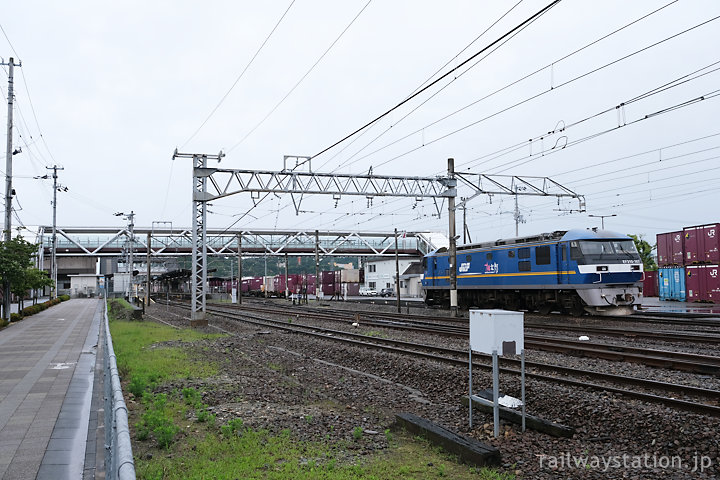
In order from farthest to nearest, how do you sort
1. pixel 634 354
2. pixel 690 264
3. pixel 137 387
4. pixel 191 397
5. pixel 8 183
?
pixel 690 264, pixel 8 183, pixel 634 354, pixel 137 387, pixel 191 397

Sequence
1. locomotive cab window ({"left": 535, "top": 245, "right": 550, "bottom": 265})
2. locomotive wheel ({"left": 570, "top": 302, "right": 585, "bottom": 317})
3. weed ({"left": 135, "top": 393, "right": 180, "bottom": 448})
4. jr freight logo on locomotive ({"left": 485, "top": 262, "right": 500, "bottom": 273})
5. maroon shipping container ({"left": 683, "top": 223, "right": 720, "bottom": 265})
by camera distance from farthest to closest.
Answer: maroon shipping container ({"left": 683, "top": 223, "right": 720, "bottom": 265}) < jr freight logo on locomotive ({"left": 485, "top": 262, "right": 500, "bottom": 273}) < locomotive cab window ({"left": 535, "top": 245, "right": 550, "bottom": 265}) < locomotive wheel ({"left": 570, "top": 302, "right": 585, "bottom": 317}) < weed ({"left": 135, "top": 393, "right": 180, "bottom": 448})

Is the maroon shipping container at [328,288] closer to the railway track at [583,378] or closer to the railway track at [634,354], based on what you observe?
the railway track at [583,378]

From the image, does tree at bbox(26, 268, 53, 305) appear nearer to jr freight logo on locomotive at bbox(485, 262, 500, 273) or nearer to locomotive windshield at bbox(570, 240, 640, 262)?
jr freight logo on locomotive at bbox(485, 262, 500, 273)

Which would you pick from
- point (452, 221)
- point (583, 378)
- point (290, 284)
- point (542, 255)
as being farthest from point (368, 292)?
point (583, 378)

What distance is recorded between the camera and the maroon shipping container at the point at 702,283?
30.2 metres

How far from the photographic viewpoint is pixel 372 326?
2367cm

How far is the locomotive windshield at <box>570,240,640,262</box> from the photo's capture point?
21359mm

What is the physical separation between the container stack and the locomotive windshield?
11271 mm

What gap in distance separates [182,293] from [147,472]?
2970 inches

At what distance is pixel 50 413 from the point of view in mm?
8094

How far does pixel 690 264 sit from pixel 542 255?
14682 mm

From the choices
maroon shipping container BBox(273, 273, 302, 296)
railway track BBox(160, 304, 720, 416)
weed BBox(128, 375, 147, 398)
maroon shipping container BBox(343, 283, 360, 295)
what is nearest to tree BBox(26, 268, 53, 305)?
railway track BBox(160, 304, 720, 416)

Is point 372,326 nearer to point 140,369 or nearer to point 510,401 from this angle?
point 140,369

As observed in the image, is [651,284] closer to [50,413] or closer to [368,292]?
[368,292]
